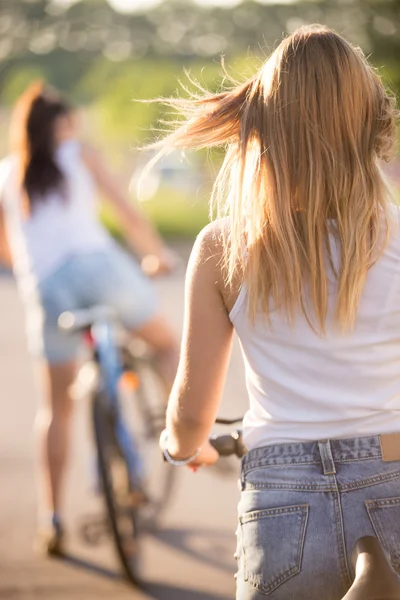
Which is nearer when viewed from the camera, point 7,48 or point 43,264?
point 43,264

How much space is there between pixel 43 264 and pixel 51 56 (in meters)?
61.9

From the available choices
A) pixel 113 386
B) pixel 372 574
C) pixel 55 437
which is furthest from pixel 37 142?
pixel 372 574

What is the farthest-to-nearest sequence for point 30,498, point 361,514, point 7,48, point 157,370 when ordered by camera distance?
1. point 7,48
2. point 30,498
3. point 157,370
4. point 361,514

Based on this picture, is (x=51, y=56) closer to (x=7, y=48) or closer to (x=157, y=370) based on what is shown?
(x=7, y=48)

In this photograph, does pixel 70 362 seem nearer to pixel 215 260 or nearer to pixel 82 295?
pixel 82 295

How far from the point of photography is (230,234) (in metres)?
1.95

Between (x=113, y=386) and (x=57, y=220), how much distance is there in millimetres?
→ 785

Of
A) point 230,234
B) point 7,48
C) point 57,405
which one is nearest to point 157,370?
point 57,405

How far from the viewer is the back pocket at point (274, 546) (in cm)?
184

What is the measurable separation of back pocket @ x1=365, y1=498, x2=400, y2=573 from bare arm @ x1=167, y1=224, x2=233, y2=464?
0.39 metres

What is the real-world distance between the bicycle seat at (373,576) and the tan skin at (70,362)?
9.46ft

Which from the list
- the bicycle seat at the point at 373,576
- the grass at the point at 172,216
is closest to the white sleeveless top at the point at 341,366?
the bicycle seat at the point at 373,576

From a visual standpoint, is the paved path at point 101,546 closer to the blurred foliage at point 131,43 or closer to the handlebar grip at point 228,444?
the handlebar grip at point 228,444

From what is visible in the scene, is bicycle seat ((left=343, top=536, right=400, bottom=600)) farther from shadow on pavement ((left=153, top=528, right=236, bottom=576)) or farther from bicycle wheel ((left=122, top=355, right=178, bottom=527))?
bicycle wheel ((left=122, top=355, right=178, bottom=527))
